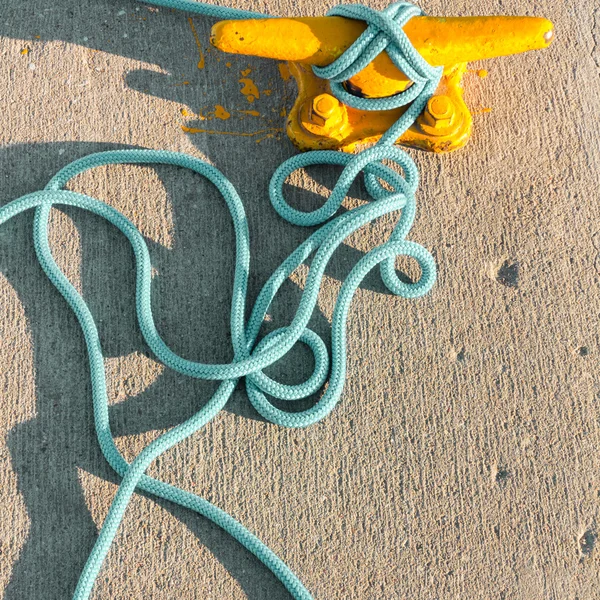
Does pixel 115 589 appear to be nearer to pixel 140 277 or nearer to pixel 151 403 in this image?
pixel 151 403

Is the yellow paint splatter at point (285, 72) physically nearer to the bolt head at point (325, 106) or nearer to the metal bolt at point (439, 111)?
the bolt head at point (325, 106)

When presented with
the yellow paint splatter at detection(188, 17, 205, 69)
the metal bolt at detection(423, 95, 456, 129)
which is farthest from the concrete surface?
the metal bolt at detection(423, 95, 456, 129)

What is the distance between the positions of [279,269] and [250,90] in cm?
46

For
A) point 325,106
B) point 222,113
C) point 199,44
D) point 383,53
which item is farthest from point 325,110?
point 199,44

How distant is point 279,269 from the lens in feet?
4.67

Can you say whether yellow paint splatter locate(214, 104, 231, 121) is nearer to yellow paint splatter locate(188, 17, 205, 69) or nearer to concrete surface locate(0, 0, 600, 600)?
concrete surface locate(0, 0, 600, 600)

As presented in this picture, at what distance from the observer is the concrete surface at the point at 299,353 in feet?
4.32

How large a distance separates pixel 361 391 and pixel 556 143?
2.34 ft

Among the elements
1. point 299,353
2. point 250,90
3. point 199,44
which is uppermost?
point 199,44

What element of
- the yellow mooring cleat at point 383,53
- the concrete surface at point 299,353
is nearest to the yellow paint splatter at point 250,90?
the concrete surface at point 299,353

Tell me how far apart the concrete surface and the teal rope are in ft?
0.13

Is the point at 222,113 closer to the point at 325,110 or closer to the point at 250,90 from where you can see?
the point at 250,90

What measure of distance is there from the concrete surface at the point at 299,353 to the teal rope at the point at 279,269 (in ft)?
0.13

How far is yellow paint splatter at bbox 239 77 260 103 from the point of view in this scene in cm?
162
